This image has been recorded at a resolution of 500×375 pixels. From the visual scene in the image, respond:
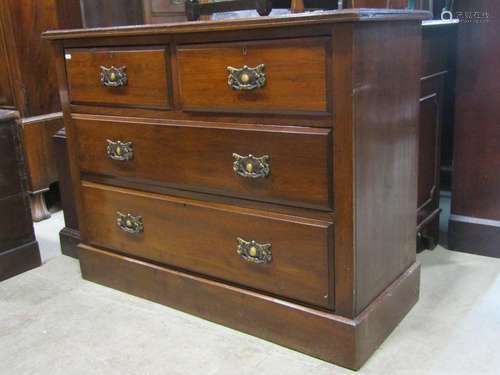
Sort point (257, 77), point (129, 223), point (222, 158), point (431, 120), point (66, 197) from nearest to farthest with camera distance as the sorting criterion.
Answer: point (257, 77) < point (222, 158) < point (129, 223) < point (431, 120) < point (66, 197)

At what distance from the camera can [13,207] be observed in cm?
192

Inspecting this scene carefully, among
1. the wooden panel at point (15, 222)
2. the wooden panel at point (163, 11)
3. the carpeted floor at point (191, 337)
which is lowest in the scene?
the carpeted floor at point (191, 337)

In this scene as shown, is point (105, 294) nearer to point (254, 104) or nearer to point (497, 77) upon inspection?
point (254, 104)

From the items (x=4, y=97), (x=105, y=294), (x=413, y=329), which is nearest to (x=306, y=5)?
(x=413, y=329)

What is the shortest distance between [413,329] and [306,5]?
0.97 meters

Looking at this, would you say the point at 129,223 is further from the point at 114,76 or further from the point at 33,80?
the point at 33,80

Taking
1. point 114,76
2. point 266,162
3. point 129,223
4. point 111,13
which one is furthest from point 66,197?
point 266,162

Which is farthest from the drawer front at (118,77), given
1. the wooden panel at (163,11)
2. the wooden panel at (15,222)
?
the wooden panel at (163,11)

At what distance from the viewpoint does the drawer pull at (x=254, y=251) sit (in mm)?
1391

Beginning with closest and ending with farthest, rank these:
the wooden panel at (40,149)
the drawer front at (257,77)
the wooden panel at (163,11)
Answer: the drawer front at (257,77) → the wooden panel at (163,11) → the wooden panel at (40,149)

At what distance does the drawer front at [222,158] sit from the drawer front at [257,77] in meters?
0.05

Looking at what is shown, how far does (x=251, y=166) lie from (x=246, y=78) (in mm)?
208

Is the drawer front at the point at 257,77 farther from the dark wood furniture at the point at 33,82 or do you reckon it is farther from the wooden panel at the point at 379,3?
the dark wood furniture at the point at 33,82

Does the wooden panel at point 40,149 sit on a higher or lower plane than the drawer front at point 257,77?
lower
